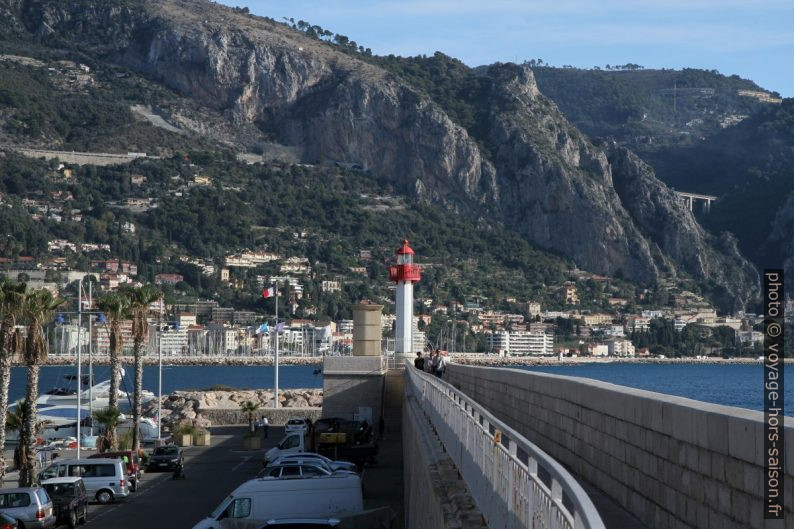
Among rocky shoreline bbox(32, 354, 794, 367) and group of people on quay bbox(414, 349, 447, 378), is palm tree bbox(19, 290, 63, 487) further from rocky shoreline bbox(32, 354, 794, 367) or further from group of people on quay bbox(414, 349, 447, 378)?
rocky shoreline bbox(32, 354, 794, 367)

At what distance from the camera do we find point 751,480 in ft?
23.1

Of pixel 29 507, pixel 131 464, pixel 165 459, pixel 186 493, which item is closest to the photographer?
pixel 29 507

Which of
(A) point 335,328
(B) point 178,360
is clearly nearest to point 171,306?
(B) point 178,360

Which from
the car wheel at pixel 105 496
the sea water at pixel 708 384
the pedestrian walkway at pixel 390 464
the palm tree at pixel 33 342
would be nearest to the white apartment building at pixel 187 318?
the sea water at pixel 708 384

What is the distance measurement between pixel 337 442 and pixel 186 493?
4411 mm

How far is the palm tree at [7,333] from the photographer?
33.2 m

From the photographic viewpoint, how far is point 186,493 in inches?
1268

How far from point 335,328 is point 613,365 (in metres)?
40.2

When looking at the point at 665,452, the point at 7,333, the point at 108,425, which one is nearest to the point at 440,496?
the point at 665,452

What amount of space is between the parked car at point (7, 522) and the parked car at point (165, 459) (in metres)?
13.7

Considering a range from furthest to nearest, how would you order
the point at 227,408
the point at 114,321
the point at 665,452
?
the point at 227,408 < the point at 114,321 < the point at 665,452

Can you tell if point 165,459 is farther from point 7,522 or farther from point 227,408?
point 227,408

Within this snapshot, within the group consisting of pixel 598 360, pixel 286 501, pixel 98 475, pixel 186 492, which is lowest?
pixel 598 360

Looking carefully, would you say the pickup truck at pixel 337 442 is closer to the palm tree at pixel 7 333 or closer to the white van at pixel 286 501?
the palm tree at pixel 7 333
